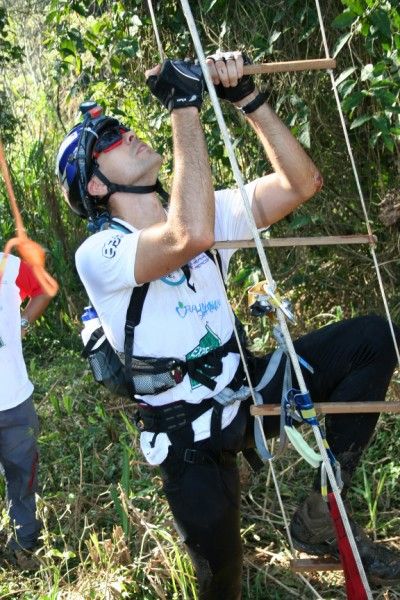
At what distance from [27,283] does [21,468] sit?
83 centimetres

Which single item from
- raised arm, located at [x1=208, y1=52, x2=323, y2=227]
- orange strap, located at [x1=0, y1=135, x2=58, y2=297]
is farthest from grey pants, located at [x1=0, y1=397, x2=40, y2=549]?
raised arm, located at [x1=208, y1=52, x2=323, y2=227]

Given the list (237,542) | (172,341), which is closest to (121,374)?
(172,341)

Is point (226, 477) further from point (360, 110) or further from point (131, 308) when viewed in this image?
point (360, 110)

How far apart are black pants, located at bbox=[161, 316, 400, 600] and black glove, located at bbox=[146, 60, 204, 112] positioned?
0.93 meters

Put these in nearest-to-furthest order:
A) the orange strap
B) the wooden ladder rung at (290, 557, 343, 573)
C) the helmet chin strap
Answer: the wooden ladder rung at (290, 557, 343, 573) → the helmet chin strap → the orange strap

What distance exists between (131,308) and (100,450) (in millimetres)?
2115

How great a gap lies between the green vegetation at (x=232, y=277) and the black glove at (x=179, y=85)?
46.7 inches

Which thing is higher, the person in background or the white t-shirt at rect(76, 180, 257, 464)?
the white t-shirt at rect(76, 180, 257, 464)

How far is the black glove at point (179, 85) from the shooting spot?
2627mm

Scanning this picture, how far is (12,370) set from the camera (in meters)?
3.98

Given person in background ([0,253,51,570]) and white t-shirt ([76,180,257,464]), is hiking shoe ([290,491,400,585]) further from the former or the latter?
person in background ([0,253,51,570])

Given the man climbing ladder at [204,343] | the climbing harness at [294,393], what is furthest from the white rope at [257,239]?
the man climbing ladder at [204,343]

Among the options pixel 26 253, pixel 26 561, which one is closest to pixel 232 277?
pixel 26 253

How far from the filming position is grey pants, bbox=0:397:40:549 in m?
4.03
